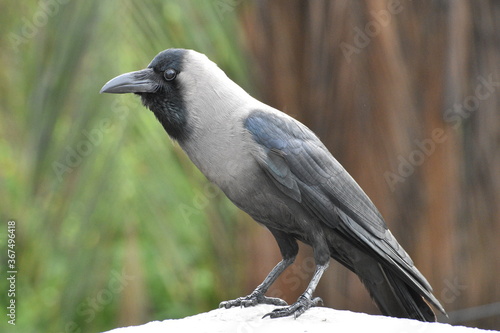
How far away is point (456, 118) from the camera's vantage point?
5562 mm

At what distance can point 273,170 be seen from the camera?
401 cm

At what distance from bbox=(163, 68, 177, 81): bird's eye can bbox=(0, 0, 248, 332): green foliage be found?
0.40 m

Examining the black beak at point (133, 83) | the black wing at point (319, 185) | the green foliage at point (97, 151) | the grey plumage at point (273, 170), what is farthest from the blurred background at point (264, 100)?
the black wing at point (319, 185)

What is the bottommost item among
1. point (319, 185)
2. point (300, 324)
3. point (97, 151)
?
point (300, 324)

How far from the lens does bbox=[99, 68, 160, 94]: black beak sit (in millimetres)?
3982

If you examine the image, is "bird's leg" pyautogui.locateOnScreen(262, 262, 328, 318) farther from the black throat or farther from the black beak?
the black beak

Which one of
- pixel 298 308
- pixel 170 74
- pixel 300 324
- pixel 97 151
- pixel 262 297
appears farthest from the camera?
pixel 97 151

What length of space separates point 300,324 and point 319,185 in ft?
2.24

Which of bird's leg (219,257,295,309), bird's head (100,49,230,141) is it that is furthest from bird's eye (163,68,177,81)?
bird's leg (219,257,295,309)

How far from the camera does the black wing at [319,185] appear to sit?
405cm

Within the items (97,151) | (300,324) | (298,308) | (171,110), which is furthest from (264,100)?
(300,324)

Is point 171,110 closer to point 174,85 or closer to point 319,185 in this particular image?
point 174,85

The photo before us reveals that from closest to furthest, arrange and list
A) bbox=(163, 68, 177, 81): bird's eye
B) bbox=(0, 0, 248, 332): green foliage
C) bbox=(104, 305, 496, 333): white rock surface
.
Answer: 1. bbox=(104, 305, 496, 333): white rock surface
2. bbox=(163, 68, 177, 81): bird's eye
3. bbox=(0, 0, 248, 332): green foliage

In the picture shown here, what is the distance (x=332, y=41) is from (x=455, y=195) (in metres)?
1.31
